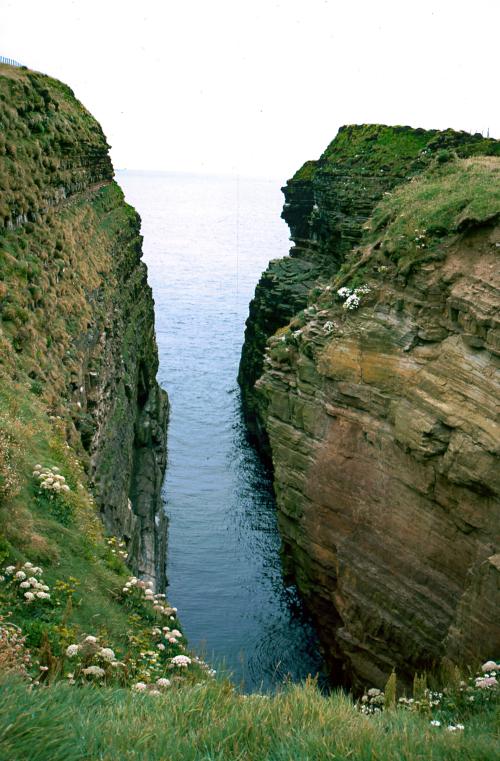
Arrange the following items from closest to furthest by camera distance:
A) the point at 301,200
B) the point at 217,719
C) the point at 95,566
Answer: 1. the point at 217,719
2. the point at 95,566
3. the point at 301,200

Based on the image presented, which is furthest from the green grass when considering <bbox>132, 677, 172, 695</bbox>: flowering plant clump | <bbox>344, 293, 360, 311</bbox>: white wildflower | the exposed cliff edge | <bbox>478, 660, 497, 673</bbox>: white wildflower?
<bbox>344, 293, 360, 311</bbox>: white wildflower

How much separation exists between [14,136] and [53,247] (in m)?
3.96

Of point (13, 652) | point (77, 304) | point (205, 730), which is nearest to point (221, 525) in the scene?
point (77, 304)

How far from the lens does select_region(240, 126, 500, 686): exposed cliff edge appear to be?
716 inches

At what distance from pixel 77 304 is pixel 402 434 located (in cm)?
1204

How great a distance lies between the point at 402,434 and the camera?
19.7 metres

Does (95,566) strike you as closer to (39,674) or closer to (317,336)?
(39,674)

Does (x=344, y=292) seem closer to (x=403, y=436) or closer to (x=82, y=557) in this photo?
(x=403, y=436)

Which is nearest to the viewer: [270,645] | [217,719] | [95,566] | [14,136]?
[217,719]

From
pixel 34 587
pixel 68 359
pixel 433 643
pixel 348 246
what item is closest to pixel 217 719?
pixel 34 587

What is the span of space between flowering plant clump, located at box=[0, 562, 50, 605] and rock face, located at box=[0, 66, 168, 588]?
22.9 ft

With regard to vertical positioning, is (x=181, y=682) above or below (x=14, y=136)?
below

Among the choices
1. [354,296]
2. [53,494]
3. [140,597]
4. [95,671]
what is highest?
[354,296]

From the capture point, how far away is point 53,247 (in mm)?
25859
